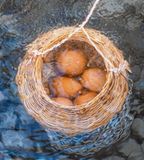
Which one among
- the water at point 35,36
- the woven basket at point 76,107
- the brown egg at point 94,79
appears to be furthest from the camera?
the water at point 35,36

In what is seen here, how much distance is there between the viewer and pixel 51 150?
8.50 ft

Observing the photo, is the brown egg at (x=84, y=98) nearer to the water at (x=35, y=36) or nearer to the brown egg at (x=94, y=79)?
the brown egg at (x=94, y=79)

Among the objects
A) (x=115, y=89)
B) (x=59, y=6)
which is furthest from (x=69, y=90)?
(x=59, y=6)

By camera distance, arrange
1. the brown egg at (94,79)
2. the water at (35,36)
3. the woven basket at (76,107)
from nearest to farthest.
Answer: the woven basket at (76,107), the brown egg at (94,79), the water at (35,36)

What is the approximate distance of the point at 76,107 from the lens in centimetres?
213

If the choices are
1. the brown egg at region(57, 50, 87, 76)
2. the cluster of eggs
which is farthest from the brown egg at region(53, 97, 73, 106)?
the brown egg at region(57, 50, 87, 76)

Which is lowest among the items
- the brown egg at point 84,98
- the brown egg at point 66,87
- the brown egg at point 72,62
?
the brown egg at point 84,98

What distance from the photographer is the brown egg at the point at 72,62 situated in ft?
7.45

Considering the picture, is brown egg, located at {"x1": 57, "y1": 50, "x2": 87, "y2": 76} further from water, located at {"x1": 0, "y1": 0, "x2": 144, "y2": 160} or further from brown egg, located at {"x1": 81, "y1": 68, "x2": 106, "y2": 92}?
water, located at {"x1": 0, "y1": 0, "x2": 144, "y2": 160}

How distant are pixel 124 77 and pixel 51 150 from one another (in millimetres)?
598

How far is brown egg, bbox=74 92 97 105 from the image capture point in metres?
2.26

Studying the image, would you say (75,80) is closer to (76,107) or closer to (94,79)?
(94,79)

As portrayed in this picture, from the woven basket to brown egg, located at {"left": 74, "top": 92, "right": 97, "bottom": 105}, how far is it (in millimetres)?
87

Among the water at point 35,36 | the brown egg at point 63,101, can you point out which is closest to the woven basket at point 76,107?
the brown egg at point 63,101
